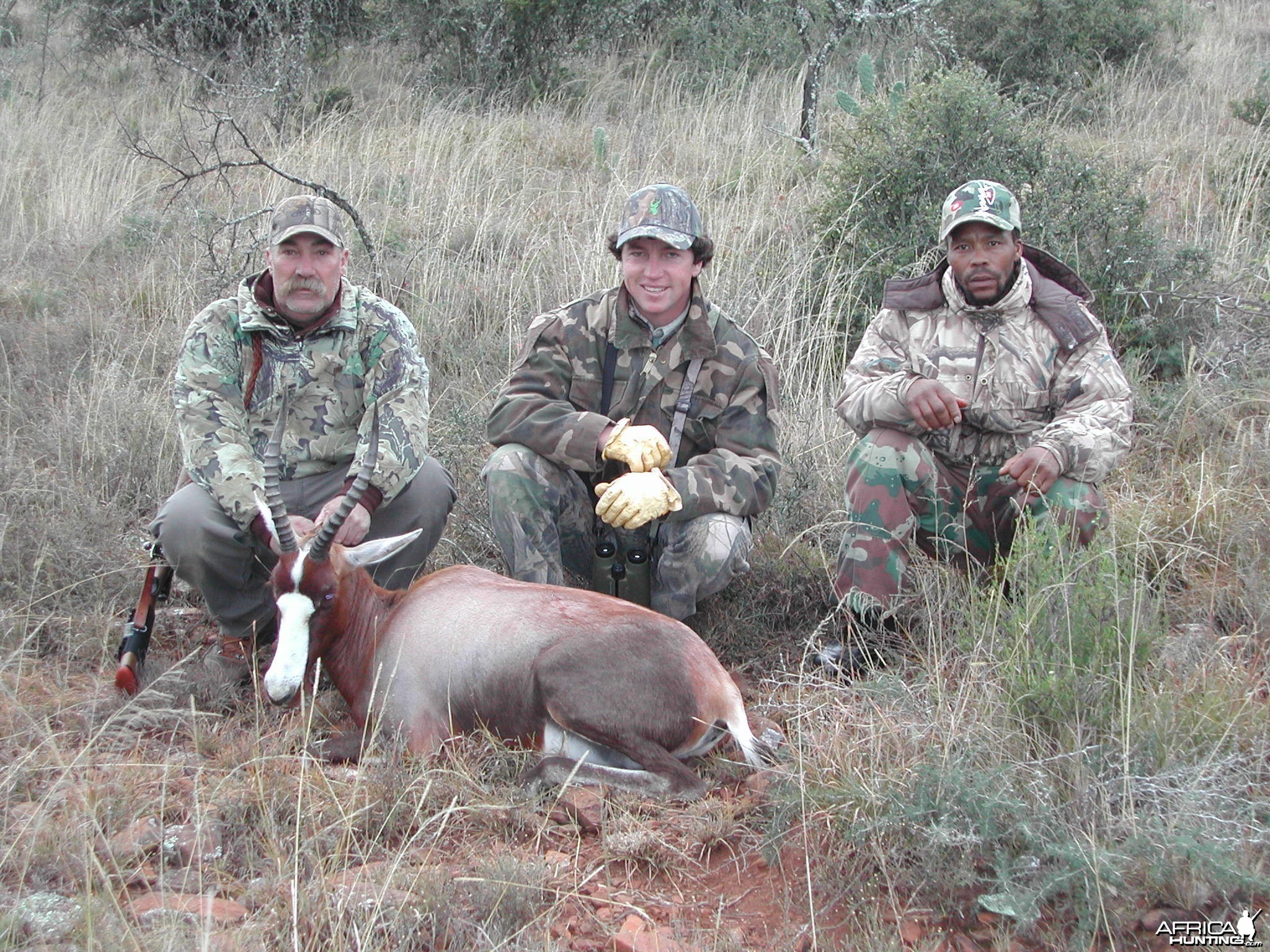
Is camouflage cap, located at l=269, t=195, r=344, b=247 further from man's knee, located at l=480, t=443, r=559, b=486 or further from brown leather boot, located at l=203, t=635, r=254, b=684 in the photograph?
brown leather boot, located at l=203, t=635, r=254, b=684

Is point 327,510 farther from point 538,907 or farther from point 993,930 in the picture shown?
point 993,930

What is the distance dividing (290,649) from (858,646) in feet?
7.48

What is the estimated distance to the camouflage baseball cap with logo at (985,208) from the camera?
4914mm

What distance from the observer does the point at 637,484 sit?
4.71 m

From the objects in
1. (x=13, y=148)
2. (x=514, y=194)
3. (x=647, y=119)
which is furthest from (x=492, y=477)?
(x=13, y=148)

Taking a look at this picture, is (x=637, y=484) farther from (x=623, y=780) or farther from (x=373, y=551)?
(x=623, y=780)

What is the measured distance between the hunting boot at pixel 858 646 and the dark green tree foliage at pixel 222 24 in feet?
31.5

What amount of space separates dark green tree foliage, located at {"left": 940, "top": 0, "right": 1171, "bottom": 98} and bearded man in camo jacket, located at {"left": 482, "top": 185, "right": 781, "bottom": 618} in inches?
298

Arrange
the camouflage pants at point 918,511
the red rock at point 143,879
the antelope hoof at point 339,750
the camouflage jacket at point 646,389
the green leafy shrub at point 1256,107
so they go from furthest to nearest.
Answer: the green leafy shrub at point 1256,107
the camouflage jacket at point 646,389
the camouflage pants at point 918,511
the antelope hoof at point 339,750
the red rock at point 143,879

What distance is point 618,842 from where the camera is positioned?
354 centimetres

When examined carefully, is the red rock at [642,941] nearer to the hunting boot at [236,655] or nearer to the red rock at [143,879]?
the red rock at [143,879]

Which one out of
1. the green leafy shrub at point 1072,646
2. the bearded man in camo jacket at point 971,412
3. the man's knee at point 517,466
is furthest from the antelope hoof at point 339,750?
the green leafy shrub at point 1072,646

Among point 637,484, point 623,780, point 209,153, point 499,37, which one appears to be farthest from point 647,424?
point 499,37

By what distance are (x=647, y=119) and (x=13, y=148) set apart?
5.57 meters
